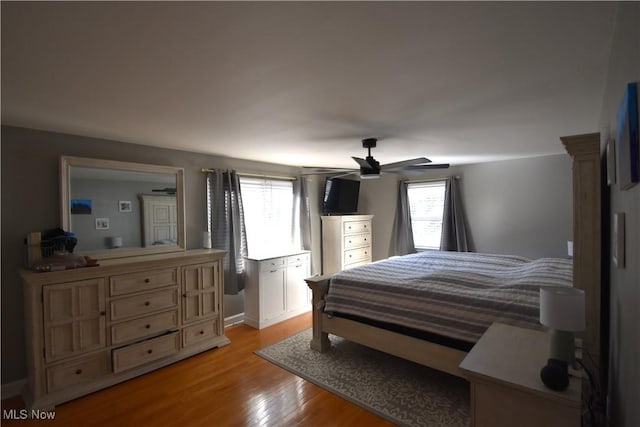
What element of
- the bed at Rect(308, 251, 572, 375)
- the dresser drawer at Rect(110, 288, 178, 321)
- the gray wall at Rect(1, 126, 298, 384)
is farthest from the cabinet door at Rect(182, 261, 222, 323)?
the gray wall at Rect(1, 126, 298, 384)

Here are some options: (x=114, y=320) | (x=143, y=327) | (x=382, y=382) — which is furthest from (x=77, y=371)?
(x=382, y=382)

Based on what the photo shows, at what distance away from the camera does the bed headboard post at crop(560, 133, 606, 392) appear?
5.42ft

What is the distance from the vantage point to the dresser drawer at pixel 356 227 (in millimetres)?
5262

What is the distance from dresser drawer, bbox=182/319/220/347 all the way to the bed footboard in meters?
1.12

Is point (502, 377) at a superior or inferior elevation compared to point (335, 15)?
inferior

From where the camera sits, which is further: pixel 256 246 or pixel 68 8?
pixel 256 246

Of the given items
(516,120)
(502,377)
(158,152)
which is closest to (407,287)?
(502,377)

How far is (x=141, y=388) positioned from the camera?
2.70 meters

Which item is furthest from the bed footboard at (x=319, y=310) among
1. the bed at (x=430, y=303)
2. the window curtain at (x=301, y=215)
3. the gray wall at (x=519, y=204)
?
the gray wall at (x=519, y=204)

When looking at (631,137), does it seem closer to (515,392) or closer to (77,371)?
(515,392)

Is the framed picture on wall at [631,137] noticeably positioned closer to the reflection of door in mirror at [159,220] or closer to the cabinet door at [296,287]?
the reflection of door in mirror at [159,220]

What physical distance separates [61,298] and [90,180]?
112 centimetres

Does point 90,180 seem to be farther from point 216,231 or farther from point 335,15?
point 335,15

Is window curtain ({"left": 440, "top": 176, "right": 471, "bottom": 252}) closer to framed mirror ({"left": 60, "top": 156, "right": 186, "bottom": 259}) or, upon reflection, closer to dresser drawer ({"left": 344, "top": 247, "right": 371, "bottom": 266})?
dresser drawer ({"left": 344, "top": 247, "right": 371, "bottom": 266})
